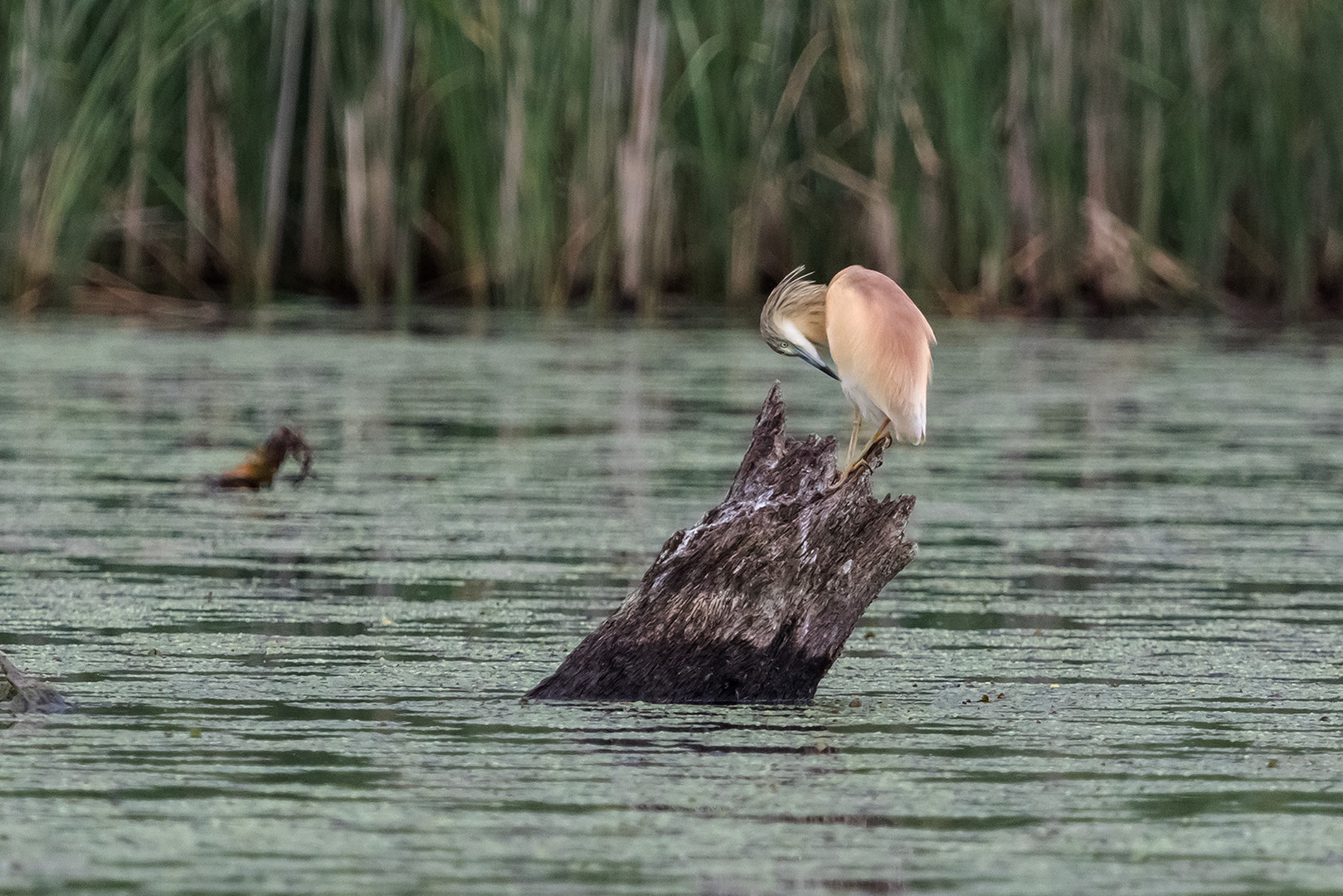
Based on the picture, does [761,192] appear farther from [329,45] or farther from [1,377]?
[1,377]

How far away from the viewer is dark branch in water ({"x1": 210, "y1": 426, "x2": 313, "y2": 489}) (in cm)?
1057

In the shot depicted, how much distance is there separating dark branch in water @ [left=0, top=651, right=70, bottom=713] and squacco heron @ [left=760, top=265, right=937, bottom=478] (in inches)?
67.7

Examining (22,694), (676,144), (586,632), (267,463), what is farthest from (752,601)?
(676,144)

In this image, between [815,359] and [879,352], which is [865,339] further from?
[815,359]

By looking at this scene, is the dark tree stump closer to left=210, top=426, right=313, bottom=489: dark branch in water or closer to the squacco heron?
the squacco heron

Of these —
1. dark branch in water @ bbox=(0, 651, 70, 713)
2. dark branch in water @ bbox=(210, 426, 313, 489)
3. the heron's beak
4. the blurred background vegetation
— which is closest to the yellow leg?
the heron's beak

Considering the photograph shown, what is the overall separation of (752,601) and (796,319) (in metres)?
0.71

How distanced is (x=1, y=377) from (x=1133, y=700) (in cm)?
995

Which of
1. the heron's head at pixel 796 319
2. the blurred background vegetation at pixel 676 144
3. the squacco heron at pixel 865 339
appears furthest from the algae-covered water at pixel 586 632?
the blurred background vegetation at pixel 676 144

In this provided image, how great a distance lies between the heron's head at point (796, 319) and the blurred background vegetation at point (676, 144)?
11838 millimetres

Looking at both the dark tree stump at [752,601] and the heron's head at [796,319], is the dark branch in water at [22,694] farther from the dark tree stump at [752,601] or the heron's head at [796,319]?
the heron's head at [796,319]

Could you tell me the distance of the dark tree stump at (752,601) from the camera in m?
5.85

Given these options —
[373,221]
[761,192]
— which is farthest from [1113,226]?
[373,221]

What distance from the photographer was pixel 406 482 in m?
10.8
